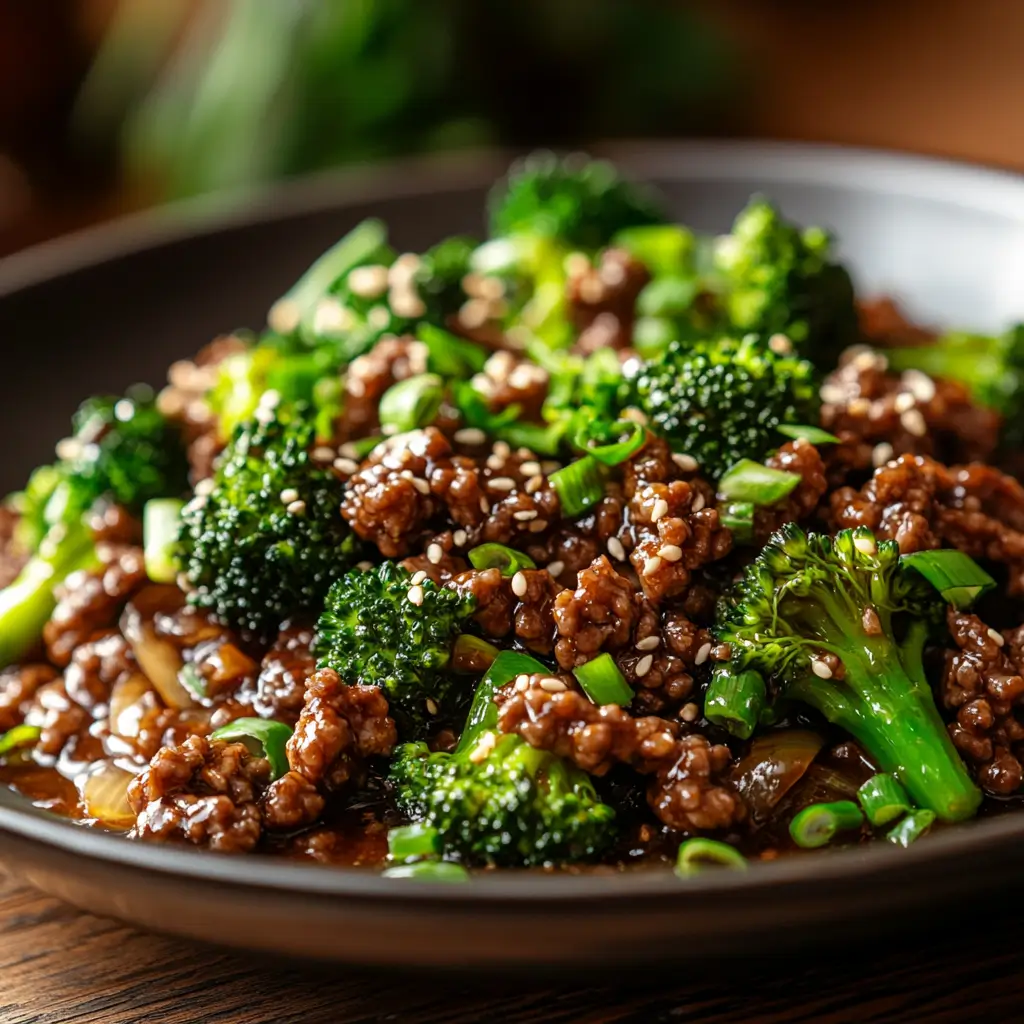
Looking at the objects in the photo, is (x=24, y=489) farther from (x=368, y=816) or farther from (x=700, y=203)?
(x=700, y=203)

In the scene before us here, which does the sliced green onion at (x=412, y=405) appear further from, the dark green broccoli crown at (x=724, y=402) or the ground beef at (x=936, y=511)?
the ground beef at (x=936, y=511)

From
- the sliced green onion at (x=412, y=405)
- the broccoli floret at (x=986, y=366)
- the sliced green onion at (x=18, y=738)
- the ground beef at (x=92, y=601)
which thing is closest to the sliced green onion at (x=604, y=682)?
the sliced green onion at (x=412, y=405)

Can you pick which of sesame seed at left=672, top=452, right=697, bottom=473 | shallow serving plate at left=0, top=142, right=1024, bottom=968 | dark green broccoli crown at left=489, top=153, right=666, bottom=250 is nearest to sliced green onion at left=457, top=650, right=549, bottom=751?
shallow serving plate at left=0, top=142, right=1024, bottom=968

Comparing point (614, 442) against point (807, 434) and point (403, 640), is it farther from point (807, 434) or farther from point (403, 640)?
point (403, 640)

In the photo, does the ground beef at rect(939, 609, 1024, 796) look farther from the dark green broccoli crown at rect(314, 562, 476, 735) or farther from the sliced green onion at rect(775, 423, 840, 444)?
the dark green broccoli crown at rect(314, 562, 476, 735)

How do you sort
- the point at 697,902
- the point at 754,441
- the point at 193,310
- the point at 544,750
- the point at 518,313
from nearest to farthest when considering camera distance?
1. the point at 697,902
2. the point at 544,750
3. the point at 754,441
4. the point at 518,313
5. the point at 193,310

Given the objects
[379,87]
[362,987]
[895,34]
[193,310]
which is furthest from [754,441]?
[895,34]
